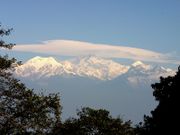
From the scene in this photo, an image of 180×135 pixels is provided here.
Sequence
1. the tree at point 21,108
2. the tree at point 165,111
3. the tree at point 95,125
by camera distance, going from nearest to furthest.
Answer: the tree at point 21,108 → the tree at point 165,111 → the tree at point 95,125

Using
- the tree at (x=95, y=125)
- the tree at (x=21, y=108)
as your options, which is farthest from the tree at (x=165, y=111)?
the tree at (x=95, y=125)

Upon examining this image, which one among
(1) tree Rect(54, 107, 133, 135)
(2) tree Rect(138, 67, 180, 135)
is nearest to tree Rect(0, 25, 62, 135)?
(2) tree Rect(138, 67, 180, 135)

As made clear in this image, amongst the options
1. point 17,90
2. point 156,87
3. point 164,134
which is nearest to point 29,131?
point 17,90

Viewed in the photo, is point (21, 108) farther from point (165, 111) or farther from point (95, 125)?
point (95, 125)

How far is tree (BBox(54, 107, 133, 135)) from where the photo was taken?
83000mm

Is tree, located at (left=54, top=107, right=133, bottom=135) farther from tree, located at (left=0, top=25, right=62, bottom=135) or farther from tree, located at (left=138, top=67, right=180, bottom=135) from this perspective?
tree, located at (left=0, top=25, right=62, bottom=135)

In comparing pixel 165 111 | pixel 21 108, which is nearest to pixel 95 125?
pixel 165 111

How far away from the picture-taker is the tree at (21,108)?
104 ft

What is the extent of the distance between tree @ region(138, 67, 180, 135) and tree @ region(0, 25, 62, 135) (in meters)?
10.3

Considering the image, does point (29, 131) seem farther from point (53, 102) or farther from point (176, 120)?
point (176, 120)

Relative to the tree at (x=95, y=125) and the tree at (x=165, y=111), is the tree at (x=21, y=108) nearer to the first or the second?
the tree at (x=165, y=111)

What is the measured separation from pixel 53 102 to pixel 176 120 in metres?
10.8

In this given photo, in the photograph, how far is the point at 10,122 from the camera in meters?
31.5

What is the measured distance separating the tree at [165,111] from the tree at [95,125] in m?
38.1
